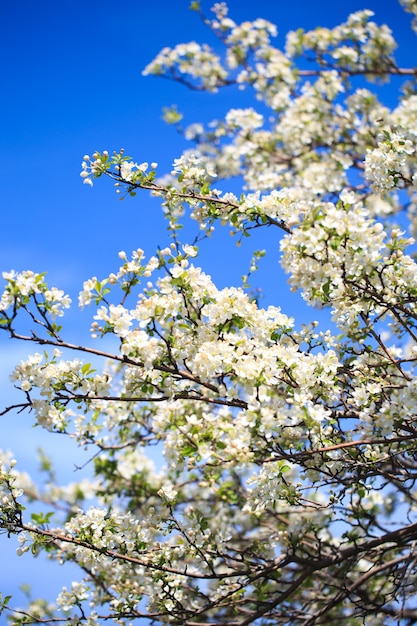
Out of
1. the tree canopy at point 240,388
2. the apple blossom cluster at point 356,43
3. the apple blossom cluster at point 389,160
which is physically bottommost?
the tree canopy at point 240,388

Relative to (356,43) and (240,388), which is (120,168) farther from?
(356,43)

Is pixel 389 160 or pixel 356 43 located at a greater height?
pixel 356 43

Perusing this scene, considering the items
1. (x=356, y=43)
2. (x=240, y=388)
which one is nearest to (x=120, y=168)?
(x=240, y=388)

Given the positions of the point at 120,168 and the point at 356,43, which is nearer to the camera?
the point at 120,168

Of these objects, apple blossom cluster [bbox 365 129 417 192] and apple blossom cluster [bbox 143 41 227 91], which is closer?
apple blossom cluster [bbox 365 129 417 192]

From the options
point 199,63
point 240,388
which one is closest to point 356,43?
point 199,63

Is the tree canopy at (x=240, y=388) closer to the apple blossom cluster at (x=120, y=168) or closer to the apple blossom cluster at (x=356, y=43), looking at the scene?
the apple blossom cluster at (x=120, y=168)

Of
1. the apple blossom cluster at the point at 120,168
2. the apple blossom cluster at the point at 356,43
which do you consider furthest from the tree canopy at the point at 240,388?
the apple blossom cluster at the point at 356,43

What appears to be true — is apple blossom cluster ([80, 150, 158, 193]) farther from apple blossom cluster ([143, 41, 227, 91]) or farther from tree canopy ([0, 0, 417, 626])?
apple blossom cluster ([143, 41, 227, 91])

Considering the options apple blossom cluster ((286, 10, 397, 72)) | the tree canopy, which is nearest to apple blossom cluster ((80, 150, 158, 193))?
the tree canopy

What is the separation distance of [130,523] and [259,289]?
8.68 ft

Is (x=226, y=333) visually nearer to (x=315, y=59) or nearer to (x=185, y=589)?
(x=185, y=589)

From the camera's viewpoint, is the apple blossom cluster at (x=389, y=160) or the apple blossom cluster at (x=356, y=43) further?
the apple blossom cluster at (x=356, y=43)

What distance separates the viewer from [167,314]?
123 inches
